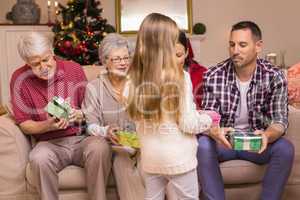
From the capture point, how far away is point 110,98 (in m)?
2.28

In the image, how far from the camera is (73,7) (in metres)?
4.33

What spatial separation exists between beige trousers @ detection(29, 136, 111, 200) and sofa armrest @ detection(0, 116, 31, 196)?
85 millimetres

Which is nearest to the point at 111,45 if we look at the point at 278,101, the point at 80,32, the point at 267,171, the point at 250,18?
the point at 278,101

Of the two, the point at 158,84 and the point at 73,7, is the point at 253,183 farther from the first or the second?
the point at 73,7

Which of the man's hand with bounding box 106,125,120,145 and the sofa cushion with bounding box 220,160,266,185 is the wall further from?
the sofa cushion with bounding box 220,160,266,185

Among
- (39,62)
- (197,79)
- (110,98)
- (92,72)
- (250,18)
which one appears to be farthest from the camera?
(250,18)

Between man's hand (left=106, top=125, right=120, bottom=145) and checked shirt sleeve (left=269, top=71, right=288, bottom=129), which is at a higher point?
checked shirt sleeve (left=269, top=71, right=288, bottom=129)

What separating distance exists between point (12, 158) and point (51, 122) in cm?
30

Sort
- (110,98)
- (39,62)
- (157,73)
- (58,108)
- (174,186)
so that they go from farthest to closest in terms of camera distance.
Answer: (110,98) < (39,62) < (58,108) < (174,186) < (157,73)

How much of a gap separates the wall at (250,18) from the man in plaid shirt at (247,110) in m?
2.98

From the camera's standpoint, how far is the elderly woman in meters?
2.21

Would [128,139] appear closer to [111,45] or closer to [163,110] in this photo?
[163,110]

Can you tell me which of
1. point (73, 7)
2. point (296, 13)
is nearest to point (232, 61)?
point (73, 7)

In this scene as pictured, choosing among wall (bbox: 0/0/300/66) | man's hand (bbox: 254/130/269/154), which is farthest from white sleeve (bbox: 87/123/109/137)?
wall (bbox: 0/0/300/66)
